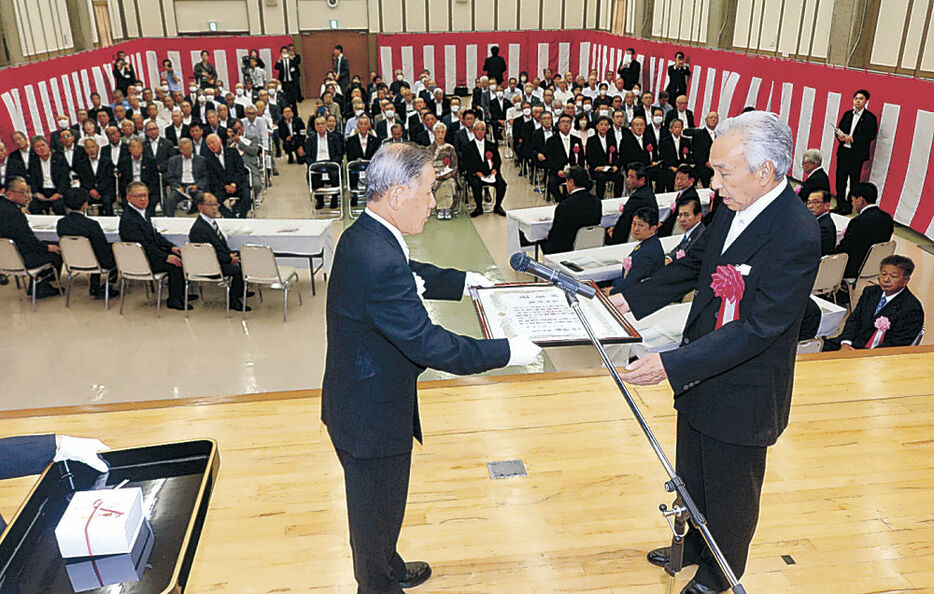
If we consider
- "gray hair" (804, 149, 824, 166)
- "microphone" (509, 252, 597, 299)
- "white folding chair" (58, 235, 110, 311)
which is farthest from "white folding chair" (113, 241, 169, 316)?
"gray hair" (804, 149, 824, 166)

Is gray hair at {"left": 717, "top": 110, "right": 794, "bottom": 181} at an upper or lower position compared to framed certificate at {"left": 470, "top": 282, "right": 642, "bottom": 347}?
upper

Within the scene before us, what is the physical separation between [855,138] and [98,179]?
10067 mm

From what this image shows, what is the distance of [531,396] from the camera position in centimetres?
429

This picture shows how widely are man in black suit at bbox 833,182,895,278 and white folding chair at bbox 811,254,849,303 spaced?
36 cm

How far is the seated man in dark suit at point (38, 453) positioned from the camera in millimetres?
2025

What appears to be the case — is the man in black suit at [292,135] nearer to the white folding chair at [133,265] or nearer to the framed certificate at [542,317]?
the white folding chair at [133,265]

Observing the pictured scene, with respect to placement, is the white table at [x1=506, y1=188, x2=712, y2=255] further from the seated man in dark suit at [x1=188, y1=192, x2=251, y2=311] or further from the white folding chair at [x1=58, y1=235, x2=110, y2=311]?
the white folding chair at [x1=58, y1=235, x2=110, y2=311]

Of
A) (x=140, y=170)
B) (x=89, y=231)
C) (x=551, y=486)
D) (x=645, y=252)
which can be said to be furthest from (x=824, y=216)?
(x=140, y=170)

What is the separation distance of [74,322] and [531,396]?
490 cm

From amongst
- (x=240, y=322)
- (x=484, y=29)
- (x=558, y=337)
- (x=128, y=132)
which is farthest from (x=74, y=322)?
(x=484, y=29)

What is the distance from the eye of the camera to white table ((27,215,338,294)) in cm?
723

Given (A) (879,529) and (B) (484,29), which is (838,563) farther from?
(B) (484,29)

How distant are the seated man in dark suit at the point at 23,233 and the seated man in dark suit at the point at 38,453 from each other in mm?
5809

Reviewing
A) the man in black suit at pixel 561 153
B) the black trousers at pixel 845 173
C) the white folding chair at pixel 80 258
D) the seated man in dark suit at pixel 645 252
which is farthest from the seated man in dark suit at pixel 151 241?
the black trousers at pixel 845 173
